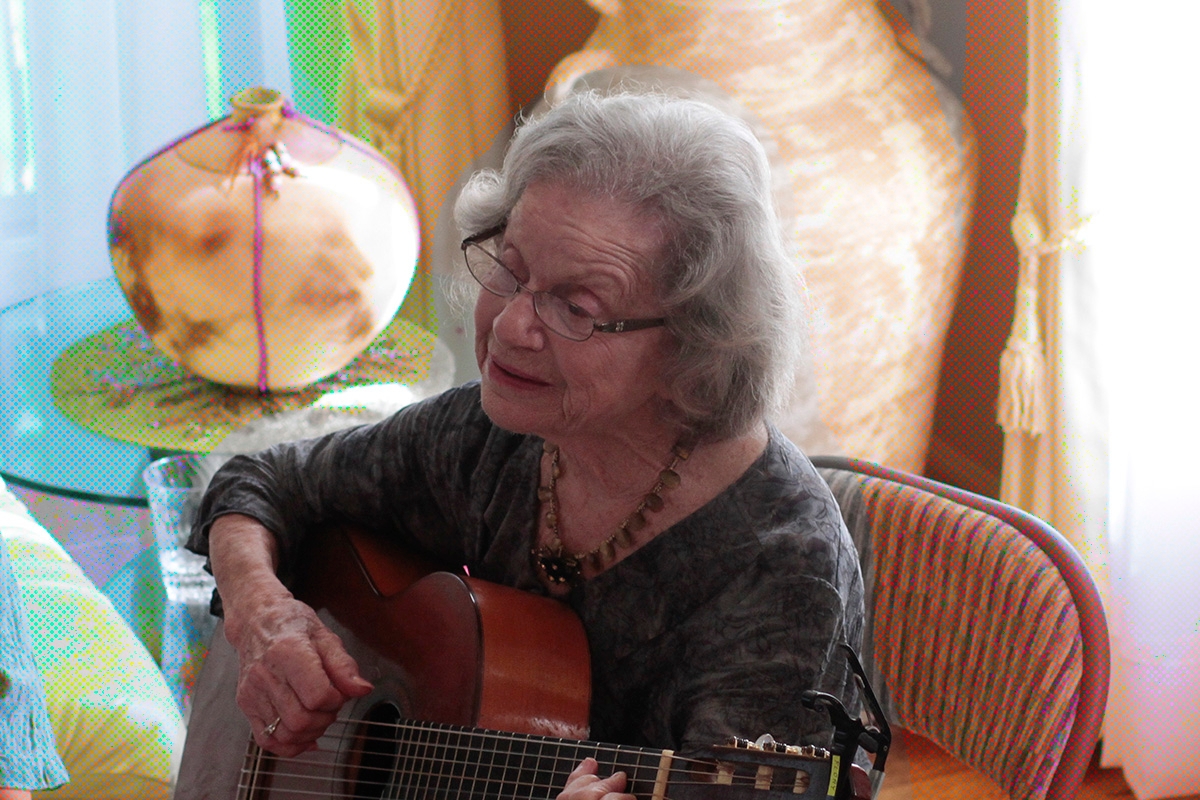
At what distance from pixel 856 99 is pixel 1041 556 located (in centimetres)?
97

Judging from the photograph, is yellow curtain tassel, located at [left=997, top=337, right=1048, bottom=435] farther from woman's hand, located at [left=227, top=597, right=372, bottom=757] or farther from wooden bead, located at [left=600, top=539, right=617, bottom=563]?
woman's hand, located at [left=227, top=597, right=372, bottom=757]

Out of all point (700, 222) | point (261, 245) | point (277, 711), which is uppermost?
point (700, 222)

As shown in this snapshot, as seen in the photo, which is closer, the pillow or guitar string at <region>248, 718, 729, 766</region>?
guitar string at <region>248, 718, 729, 766</region>

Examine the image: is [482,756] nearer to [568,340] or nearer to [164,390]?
[568,340]

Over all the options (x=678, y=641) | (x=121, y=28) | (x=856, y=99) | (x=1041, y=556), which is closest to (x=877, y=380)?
(x=856, y=99)

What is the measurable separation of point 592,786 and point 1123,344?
1433 millimetres

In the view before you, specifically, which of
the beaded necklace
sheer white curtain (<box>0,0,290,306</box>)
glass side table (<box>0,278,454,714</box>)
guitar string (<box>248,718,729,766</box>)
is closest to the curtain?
glass side table (<box>0,278,454,714</box>)

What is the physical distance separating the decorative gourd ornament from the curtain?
3.36 ft

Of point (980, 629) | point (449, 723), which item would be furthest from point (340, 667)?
point (980, 629)

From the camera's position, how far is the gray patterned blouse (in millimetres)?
1003

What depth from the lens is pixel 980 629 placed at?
1.22 meters

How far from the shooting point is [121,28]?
8.30 feet

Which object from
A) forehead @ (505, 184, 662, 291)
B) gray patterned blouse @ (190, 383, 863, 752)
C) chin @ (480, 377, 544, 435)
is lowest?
gray patterned blouse @ (190, 383, 863, 752)

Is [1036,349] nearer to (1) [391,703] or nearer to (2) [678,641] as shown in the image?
(2) [678,641]
